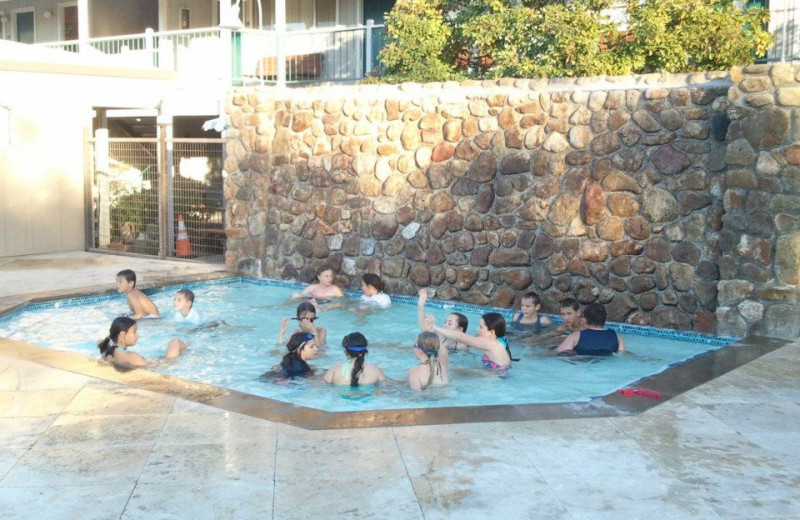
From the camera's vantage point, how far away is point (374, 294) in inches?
481

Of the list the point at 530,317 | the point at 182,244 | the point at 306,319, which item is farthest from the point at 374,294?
the point at 182,244

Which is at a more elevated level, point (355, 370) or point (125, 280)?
point (125, 280)

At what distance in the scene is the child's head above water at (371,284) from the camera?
12.2 metres

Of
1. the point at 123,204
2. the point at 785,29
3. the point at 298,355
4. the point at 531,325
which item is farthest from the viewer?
the point at 123,204

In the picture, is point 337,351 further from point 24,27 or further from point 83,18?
point 24,27

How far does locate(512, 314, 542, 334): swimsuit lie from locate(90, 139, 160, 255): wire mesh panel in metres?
7.95

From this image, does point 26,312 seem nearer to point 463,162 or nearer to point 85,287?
point 85,287

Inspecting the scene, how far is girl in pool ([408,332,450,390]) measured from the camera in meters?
7.83

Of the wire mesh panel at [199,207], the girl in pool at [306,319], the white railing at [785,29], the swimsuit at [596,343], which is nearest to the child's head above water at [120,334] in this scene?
the girl in pool at [306,319]

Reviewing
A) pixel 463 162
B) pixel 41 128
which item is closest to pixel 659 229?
pixel 463 162

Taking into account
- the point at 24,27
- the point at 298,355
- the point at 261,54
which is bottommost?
the point at 298,355

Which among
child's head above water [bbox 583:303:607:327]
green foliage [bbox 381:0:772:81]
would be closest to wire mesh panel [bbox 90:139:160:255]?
green foliage [bbox 381:0:772:81]

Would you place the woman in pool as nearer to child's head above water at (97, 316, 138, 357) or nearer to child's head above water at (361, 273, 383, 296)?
child's head above water at (97, 316, 138, 357)

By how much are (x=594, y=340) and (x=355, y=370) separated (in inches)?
111
